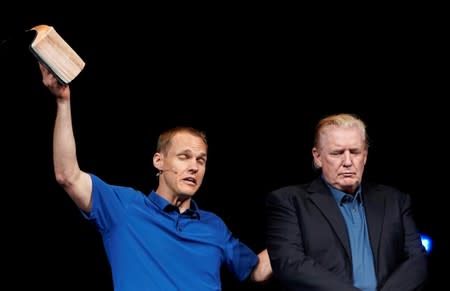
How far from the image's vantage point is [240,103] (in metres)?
4.07

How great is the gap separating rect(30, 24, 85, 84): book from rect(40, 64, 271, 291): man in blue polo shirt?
5cm

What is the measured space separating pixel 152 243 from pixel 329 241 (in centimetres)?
72

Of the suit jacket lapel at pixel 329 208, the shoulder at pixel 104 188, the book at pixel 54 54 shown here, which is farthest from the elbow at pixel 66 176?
the suit jacket lapel at pixel 329 208

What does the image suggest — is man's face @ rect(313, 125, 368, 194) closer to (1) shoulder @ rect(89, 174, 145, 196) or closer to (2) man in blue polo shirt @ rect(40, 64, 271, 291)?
(2) man in blue polo shirt @ rect(40, 64, 271, 291)

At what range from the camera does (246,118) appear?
4070mm

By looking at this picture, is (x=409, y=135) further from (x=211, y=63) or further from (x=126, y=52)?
(x=126, y=52)

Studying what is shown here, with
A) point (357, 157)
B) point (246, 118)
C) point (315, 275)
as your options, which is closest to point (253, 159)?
point (246, 118)

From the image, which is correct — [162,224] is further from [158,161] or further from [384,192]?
[384,192]

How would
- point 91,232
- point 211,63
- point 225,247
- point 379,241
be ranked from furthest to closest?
point 211,63 → point 91,232 → point 225,247 → point 379,241

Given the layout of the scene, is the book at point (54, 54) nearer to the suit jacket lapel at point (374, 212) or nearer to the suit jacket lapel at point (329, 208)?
the suit jacket lapel at point (329, 208)

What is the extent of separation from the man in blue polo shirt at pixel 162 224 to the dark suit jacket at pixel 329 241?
0.30 metres

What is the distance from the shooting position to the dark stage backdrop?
12.2ft

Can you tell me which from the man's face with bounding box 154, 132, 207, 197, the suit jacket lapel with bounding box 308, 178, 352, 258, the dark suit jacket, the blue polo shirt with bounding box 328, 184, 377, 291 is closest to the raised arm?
the man's face with bounding box 154, 132, 207, 197

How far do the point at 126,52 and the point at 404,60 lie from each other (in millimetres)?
1665
